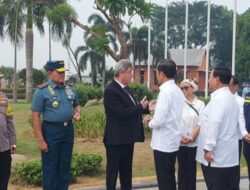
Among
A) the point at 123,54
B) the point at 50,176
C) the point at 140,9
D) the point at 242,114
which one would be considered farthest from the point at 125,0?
the point at 50,176

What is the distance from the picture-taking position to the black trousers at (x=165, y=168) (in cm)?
563

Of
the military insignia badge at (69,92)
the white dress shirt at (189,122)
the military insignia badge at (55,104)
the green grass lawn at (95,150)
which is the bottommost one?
the green grass lawn at (95,150)

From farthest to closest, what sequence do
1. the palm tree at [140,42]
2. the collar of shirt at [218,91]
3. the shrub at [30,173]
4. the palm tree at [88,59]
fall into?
the palm tree at [88,59] → the palm tree at [140,42] → the shrub at [30,173] → the collar of shirt at [218,91]

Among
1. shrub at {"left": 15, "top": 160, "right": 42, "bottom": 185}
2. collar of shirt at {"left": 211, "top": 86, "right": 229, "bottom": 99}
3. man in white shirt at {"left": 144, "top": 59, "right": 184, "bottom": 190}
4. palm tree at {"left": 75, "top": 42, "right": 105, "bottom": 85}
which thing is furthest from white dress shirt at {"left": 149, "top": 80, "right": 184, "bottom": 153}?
palm tree at {"left": 75, "top": 42, "right": 105, "bottom": 85}

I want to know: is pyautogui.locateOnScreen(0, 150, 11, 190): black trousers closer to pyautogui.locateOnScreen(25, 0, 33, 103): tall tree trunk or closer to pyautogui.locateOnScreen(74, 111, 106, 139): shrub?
pyautogui.locateOnScreen(74, 111, 106, 139): shrub

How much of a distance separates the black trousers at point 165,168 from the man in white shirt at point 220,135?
53 centimetres

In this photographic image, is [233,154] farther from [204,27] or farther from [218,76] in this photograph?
[204,27]

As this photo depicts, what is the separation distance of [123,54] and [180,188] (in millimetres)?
4805

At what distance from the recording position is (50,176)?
6.04m

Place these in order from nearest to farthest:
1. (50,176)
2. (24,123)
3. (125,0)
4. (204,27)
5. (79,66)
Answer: (50,176), (125,0), (24,123), (79,66), (204,27)

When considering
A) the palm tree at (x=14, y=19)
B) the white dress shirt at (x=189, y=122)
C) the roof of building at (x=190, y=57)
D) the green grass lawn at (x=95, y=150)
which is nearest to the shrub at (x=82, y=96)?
the green grass lawn at (x=95, y=150)

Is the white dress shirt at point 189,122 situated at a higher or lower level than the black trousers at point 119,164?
higher

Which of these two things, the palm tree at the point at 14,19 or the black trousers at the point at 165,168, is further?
the palm tree at the point at 14,19

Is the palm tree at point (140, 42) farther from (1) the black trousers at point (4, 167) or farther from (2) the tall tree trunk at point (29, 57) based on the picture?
(1) the black trousers at point (4, 167)
